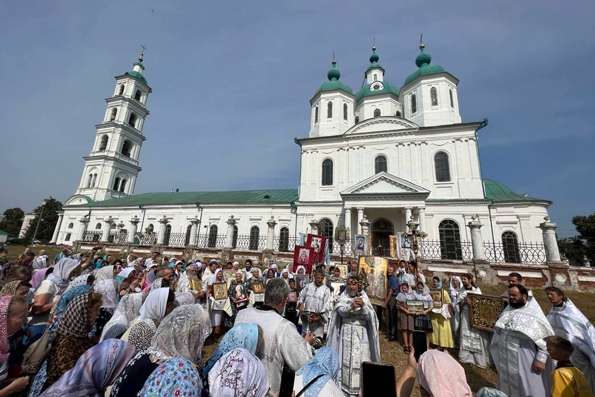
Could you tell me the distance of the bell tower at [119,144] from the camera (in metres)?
38.3

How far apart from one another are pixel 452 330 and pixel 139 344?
24.5ft

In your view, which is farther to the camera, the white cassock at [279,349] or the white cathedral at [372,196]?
the white cathedral at [372,196]

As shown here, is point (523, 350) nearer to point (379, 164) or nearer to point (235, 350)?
point (235, 350)

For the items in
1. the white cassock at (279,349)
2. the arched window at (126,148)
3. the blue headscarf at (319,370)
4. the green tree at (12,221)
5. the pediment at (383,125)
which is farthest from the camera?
the green tree at (12,221)

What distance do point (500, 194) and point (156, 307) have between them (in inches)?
1033

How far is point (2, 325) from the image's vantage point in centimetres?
234

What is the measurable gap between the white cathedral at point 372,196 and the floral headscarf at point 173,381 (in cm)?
1574

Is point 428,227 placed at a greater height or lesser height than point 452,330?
greater

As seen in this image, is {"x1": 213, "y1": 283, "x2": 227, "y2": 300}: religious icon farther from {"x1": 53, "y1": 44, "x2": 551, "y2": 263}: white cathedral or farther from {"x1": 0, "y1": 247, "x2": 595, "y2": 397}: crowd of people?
{"x1": 53, "y1": 44, "x2": 551, "y2": 263}: white cathedral

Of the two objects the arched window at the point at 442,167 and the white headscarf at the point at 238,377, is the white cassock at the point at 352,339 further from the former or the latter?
the arched window at the point at 442,167

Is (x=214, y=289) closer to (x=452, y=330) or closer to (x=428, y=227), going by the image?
(x=452, y=330)

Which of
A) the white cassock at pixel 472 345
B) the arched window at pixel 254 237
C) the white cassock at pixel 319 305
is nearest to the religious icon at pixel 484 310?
the white cassock at pixel 472 345

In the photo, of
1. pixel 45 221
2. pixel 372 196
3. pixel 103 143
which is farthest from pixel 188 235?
pixel 45 221

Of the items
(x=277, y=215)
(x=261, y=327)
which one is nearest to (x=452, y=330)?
(x=261, y=327)
